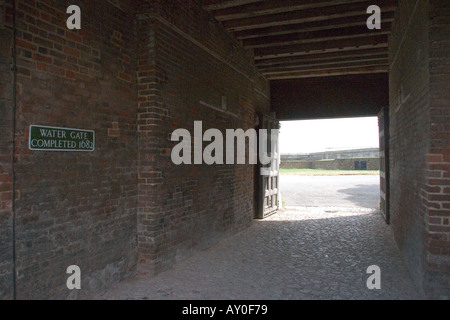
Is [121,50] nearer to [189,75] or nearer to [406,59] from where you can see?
[189,75]

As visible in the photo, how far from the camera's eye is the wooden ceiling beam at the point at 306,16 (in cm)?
559

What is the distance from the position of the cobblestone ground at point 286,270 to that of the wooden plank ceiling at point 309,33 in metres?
3.76

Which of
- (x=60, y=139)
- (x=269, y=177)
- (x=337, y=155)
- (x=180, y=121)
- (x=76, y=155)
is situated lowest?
(x=269, y=177)

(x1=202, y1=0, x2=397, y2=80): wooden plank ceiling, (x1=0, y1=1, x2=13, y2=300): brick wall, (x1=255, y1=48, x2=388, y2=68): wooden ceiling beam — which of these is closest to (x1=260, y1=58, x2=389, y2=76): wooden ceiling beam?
(x1=202, y1=0, x2=397, y2=80): wooden plank ceiling

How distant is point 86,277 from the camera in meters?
3.82

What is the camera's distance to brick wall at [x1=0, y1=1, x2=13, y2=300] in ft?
9.63

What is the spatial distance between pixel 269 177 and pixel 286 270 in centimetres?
477

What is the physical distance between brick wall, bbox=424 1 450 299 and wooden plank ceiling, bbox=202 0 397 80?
212 centimetres

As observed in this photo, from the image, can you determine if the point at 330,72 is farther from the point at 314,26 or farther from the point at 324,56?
the point at 314,26

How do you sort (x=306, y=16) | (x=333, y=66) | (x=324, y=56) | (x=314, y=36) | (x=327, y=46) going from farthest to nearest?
1. (x=333, y=66)
2. (x=324, y=56)
3. (x=327, y=46)
4. (x=314, y=36)
5. (x=306, y=16)

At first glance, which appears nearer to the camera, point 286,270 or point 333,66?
point 286,270

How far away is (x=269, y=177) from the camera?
31.3ft

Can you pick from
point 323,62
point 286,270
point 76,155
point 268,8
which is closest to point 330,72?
point 323,62

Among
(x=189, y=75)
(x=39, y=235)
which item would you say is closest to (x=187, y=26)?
(x=189, y=75)
